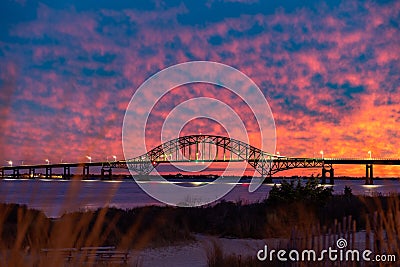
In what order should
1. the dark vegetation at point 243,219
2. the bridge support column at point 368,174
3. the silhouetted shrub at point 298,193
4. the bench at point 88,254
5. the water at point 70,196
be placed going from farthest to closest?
the bridge support column at point 368,174 < the silhouetted shrub at point 298,193 < the dark vegetation at point 243,219 < the bench at point 88,254 < the water at point 70,196

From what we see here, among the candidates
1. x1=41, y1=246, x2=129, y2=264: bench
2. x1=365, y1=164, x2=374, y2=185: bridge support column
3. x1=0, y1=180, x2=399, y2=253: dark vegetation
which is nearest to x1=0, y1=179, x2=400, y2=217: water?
x1=41, y1=246, x2=129, y2=264: bench

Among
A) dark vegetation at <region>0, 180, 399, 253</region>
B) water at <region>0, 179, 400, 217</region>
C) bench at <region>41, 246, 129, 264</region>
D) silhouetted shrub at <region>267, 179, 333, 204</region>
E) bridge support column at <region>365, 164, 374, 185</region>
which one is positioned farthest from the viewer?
bridge support column at <region>365, 164, 374, 185</region>

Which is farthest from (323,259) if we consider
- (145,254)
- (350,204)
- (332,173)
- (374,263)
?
(332,173)

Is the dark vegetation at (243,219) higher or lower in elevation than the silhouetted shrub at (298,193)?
lower

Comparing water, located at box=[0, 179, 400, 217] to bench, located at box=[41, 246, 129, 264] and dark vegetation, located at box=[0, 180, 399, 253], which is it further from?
dark vegetation, located at box=[0, 180, 399, 253]

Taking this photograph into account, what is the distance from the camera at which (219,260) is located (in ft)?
31.1

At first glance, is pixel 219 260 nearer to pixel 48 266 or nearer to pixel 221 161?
pixel 48 266

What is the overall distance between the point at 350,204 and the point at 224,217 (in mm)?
5589

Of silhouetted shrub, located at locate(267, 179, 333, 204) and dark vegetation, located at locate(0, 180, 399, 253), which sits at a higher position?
silhouetted shrub, located at locate(267, 179, 333, 204)

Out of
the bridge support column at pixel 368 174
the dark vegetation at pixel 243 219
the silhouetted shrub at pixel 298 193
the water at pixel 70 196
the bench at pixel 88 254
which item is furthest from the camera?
the bridge support column at pixel 368 174

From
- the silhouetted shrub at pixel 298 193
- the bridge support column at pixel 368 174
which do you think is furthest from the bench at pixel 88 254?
the bridge support column at pixel 368 174

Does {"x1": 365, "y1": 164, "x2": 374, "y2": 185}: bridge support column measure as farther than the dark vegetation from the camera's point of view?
Yes

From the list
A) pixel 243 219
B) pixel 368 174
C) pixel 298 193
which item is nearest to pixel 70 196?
pixel 243 219

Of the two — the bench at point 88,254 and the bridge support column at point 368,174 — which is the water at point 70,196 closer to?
the bench at point 88,254
